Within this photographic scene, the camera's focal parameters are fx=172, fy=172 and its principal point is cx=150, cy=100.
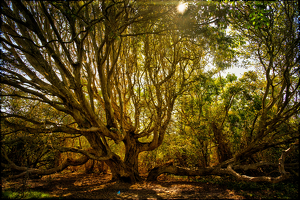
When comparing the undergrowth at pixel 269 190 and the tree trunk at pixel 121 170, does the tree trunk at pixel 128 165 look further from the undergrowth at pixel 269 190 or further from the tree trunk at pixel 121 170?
the undergrowth at pixel 269 190

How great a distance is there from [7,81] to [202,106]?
7.34 m

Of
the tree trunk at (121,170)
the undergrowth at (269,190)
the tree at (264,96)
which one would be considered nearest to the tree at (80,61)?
the tree trunk at (121,170)

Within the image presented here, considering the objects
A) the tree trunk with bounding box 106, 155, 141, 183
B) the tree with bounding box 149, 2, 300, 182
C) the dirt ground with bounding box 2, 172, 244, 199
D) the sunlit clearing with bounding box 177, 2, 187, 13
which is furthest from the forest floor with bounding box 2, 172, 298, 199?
the sunlit clearing with bounding box 177, 2, 187, 13

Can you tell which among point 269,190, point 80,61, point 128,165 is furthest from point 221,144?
point 80,61

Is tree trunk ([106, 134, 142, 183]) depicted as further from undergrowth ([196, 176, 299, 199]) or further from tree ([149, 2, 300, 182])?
undergrowth ([196, 176, 299, 199])

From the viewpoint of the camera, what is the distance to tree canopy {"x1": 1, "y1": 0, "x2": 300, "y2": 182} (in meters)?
5.18

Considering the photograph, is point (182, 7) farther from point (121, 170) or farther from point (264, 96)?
point (121, 170)

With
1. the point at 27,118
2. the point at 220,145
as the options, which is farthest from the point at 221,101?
the point at 27,118

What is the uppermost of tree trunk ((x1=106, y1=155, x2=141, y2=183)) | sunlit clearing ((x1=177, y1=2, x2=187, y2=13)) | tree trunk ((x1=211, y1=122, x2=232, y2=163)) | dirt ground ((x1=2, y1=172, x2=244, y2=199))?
sunlit clearing ((x1=177, y1=2, x2=187, y2=13))

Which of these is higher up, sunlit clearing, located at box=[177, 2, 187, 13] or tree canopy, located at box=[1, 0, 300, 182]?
sunlit clearing, located at box=[177, 2, 187, 13]

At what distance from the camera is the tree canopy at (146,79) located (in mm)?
5184

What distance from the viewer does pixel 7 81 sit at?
4.67 metres

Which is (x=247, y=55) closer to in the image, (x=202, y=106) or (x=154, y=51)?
(x=202, y=106)

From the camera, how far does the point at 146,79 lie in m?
7.52
